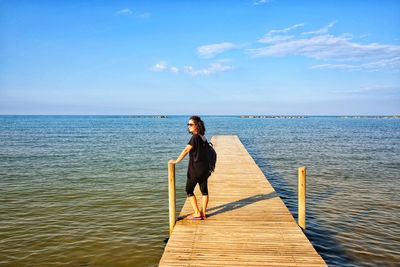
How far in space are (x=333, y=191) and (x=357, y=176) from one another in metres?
4.02

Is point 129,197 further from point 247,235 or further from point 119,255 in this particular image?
point 247,235

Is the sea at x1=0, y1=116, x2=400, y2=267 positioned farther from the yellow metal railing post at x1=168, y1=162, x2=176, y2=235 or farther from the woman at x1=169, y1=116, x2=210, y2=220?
the woman at x1=169, y1=116, x2=210, y2=220

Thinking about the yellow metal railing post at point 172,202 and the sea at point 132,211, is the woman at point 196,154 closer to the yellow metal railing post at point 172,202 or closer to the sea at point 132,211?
the yellow metal railing post at point 172,202

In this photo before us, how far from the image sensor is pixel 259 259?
5145mm

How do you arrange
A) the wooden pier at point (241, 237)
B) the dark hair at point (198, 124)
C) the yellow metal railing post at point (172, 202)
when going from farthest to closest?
the yellow metal railing post at point (172, 202)
the dark hair at point (198, 124)
the wooden pier at point (241, 237)

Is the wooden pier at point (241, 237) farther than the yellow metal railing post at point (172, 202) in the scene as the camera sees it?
No

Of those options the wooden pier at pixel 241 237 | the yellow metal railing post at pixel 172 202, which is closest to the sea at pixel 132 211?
the yellow metal railing post at pixel 172 202

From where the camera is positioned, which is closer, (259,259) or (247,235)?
(259,259)

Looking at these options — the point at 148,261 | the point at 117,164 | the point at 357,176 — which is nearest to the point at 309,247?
the point at 148,261

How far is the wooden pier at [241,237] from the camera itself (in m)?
5.11

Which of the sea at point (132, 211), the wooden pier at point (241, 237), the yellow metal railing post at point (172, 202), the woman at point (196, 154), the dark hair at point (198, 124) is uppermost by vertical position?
the dark hair at point (198, 124)

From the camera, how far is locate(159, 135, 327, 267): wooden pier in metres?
5.11

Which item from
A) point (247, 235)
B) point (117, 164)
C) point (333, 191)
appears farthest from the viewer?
point (117, 164)

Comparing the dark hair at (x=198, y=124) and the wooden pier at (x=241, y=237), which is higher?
the dark hair at (x=198, y=124)
